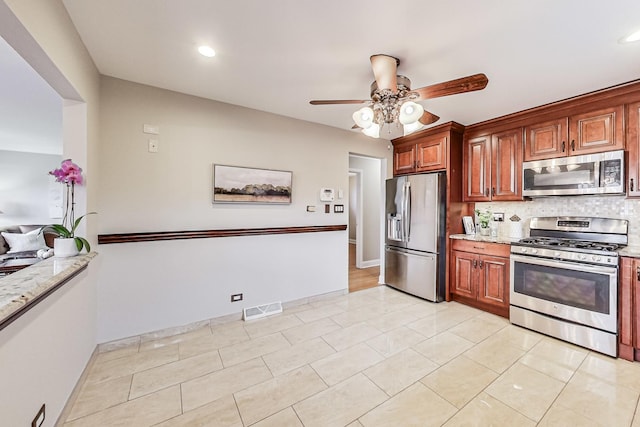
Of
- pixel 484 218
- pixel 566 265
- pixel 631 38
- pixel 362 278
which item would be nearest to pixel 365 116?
pixel 631 38

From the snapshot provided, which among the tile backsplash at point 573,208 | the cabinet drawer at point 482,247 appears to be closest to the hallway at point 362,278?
the cabinet drawer at point 482,247

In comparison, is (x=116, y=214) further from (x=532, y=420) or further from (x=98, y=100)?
(x=532, y=420)

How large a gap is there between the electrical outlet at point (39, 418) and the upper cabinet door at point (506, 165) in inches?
168

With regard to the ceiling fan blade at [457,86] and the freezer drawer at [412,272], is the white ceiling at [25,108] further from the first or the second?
the freezer drawer at [412,272]

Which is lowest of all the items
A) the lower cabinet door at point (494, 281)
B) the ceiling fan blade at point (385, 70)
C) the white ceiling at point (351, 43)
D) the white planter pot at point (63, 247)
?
the lower cabinet door at point (494, 281)

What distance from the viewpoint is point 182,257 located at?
2594 millimetres

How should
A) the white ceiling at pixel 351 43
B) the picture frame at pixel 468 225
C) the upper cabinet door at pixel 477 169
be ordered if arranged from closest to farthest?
1. the white ceiling at pixel 351 43
2. the upper cabinet door at pixel 477 169
3. the picture frame at pixel 468 225

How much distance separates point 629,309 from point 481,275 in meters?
1.17

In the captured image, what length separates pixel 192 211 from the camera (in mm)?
2648

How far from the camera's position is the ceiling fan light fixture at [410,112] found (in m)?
1.83

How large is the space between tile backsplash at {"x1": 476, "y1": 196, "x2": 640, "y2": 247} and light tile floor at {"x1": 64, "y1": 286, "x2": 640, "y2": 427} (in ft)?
4.23

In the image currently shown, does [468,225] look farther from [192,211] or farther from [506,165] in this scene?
[192,211]

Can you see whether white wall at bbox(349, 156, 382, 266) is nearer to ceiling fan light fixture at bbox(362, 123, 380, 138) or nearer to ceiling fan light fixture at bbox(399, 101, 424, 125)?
ceiling fan light fixture at bbox(362, 123, 380, 138)

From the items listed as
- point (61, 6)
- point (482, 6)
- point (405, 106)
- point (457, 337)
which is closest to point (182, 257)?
point (61, 6)
